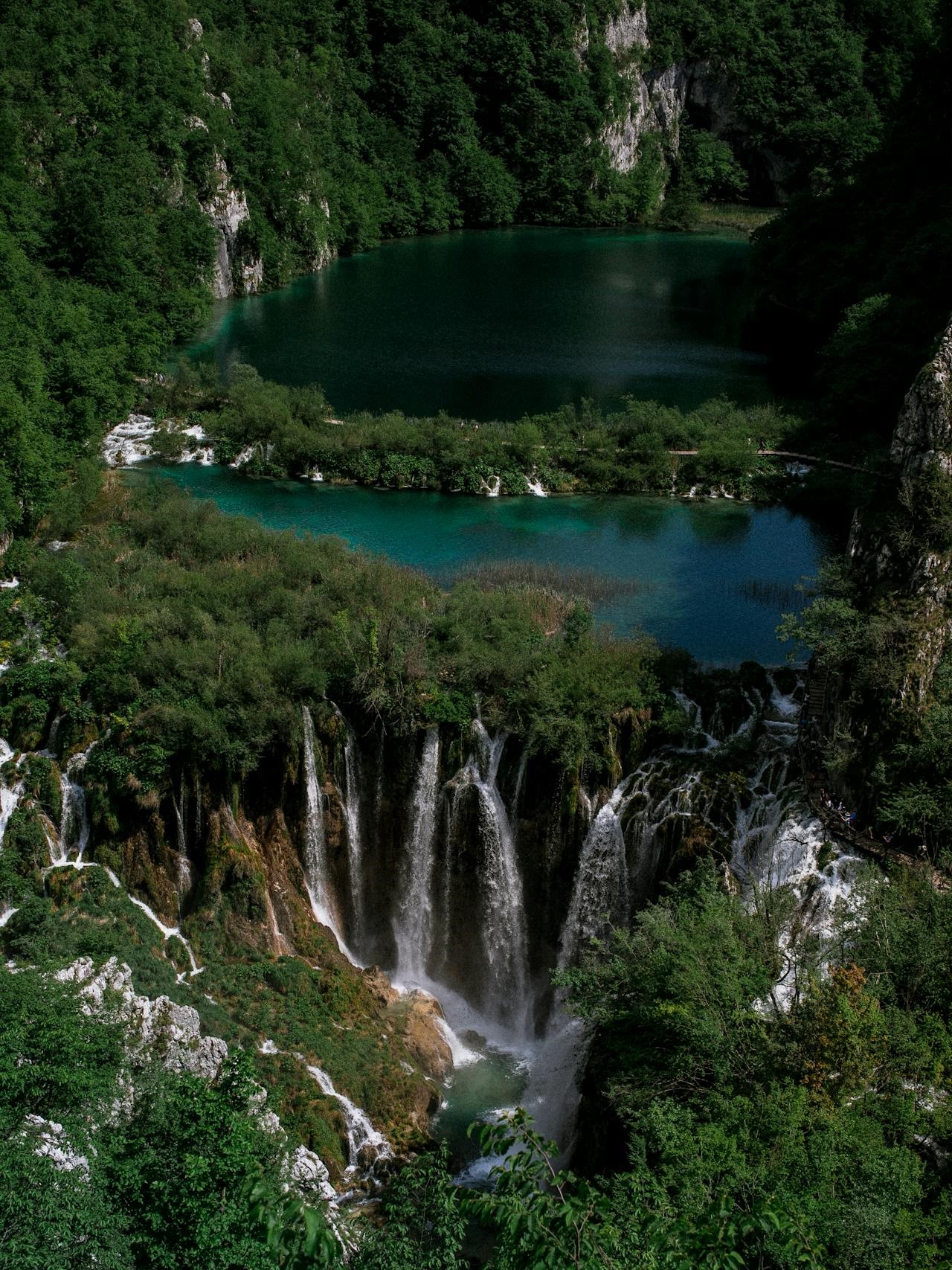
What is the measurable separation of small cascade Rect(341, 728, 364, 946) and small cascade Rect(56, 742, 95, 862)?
5314 mm

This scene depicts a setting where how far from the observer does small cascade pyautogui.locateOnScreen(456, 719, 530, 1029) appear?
84.0 ft

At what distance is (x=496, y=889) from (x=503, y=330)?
48.5 metres

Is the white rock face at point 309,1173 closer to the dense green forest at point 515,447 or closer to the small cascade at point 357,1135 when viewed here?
the small cascade at point 357,1135

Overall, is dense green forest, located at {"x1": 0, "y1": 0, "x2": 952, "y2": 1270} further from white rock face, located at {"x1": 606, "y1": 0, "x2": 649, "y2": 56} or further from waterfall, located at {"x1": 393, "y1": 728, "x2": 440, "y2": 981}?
white rock face, located at {"x1": 606, "y1": 0, "x2": 649, "y2": 56}

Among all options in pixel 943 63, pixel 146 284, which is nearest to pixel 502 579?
pixel 146 284

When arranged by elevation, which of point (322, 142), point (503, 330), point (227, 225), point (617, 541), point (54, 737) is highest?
point (322, 142)

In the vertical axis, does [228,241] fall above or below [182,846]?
above

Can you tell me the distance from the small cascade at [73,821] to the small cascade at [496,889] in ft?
25.2

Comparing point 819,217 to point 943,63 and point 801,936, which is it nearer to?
point 943,63

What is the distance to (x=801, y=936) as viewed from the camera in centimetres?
2036

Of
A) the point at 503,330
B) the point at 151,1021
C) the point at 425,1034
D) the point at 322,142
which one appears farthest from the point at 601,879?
the point at 322,142

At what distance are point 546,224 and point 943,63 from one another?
2221 inches

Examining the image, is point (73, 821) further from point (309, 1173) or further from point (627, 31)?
point (627, 31)

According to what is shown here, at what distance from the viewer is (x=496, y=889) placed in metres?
25.7
